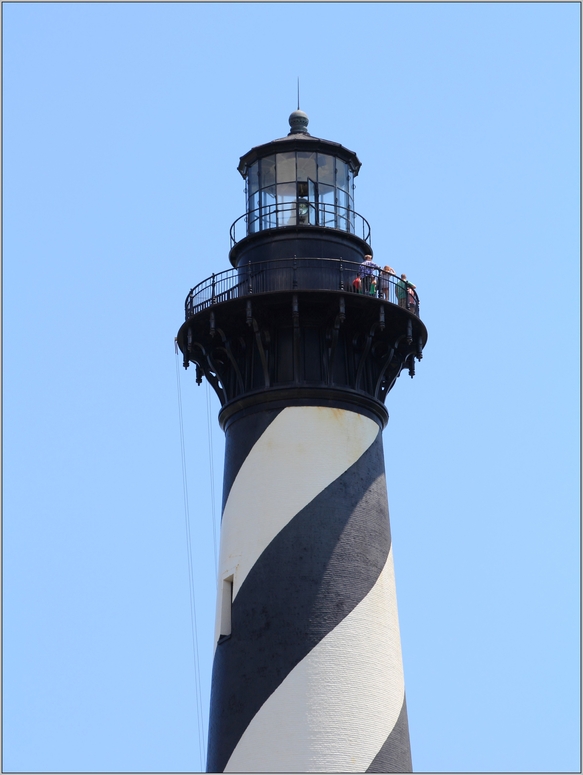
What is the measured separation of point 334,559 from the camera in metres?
28.2

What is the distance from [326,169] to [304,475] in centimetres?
628

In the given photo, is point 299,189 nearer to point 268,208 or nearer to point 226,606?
point 268,208

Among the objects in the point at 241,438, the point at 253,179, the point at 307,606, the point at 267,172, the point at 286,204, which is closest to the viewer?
the point at 307,606

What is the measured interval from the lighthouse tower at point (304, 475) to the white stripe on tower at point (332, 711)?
0.08 ft

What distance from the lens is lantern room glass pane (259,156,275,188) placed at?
31.6 m

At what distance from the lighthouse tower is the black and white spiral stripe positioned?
0.02 metres

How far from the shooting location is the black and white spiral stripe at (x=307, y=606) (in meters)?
27.2

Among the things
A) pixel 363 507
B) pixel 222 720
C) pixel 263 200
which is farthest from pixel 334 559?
pixel 263 200

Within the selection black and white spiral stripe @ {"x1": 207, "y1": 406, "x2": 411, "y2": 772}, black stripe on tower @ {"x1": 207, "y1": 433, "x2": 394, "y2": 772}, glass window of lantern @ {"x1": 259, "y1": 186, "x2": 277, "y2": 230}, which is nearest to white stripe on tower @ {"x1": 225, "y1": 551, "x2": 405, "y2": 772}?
→ black and white spiral stripe @ {"x1": 207, "y1": 406, "x2": 411, "y2": 772}

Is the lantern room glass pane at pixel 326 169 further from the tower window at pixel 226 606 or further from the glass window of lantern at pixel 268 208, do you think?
the tower window at pixel 226 606

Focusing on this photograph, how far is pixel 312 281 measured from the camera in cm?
2997

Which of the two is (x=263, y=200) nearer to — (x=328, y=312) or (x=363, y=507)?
(x=328, y=312)

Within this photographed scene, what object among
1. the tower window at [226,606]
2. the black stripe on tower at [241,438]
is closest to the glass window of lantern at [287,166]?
the black stripe on tower at [241,438]

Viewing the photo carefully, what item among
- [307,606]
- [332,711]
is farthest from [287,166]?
[332,711]
